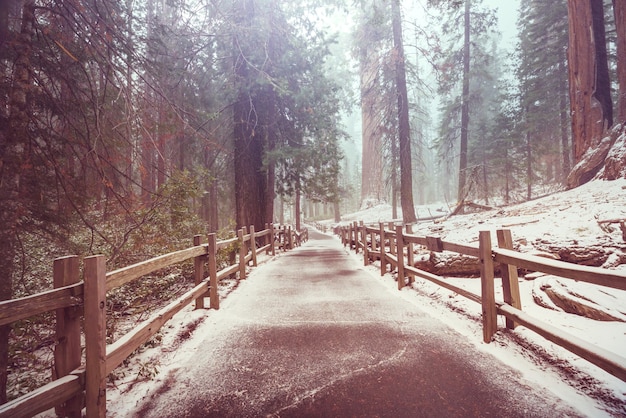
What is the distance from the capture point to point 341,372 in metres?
2.71

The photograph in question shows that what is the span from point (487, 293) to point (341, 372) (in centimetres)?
185

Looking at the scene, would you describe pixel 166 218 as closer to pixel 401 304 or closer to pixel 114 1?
pixel 114 1

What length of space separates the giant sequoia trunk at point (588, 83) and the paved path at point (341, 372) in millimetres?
7966

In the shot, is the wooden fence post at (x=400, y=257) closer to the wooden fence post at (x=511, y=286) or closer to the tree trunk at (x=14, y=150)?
the wooden fence post at (x=511, y=286)

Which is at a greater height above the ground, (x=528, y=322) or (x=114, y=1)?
(x=114, y=1)

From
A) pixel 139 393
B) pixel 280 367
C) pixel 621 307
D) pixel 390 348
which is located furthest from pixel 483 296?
pixel 139 393

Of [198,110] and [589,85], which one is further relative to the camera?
[198,110]

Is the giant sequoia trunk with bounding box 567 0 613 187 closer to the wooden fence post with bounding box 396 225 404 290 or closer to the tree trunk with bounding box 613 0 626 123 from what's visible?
the tree trunk with bounding box 613 0 626 123

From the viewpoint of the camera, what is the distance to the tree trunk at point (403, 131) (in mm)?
13320

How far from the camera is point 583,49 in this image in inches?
327

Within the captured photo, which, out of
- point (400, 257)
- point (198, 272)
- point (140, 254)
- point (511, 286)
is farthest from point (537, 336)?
point (140, 254)

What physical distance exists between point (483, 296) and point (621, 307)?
1454mm

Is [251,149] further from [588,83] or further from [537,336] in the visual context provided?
[588,83]

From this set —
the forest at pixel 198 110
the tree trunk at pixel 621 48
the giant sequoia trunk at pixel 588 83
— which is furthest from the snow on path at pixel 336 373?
the tree trunk at pixel 621 48
